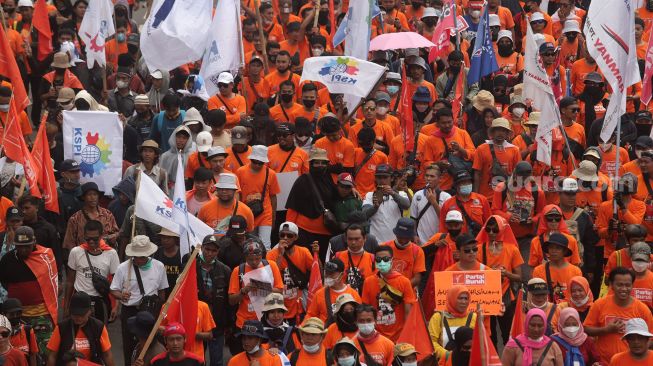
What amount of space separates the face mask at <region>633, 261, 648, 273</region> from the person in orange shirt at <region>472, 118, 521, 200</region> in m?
2.91

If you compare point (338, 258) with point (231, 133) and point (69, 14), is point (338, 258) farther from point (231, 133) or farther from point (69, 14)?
point (69, 14)

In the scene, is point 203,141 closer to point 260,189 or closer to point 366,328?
point 260,189

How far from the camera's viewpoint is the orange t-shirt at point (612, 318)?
1708cm

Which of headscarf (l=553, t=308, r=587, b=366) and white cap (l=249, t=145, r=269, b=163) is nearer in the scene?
headscarf (l=553, t=308, r=587, b=366)

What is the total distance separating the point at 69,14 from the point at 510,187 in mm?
9582

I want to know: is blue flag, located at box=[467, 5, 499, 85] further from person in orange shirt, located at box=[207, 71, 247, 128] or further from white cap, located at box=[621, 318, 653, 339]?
white cap, located at box=[621, 318, 653, 339]

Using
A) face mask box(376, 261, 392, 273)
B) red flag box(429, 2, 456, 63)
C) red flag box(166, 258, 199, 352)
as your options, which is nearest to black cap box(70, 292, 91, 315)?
red flag box(166, 258, 199, 352)

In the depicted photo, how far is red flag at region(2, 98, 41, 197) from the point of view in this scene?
730 inches

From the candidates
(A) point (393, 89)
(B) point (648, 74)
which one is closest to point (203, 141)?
(A) point (393, 89)

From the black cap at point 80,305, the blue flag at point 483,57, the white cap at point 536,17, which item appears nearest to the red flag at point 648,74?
the blue flag at point 483,57

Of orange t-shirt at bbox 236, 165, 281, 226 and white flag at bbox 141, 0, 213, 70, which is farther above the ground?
white flag at bbox 141, 0, 213, 70

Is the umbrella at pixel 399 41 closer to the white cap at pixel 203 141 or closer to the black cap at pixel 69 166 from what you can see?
the white cap at pixel 203 141

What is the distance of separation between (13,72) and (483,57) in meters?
6.71

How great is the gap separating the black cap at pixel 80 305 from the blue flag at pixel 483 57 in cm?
800
